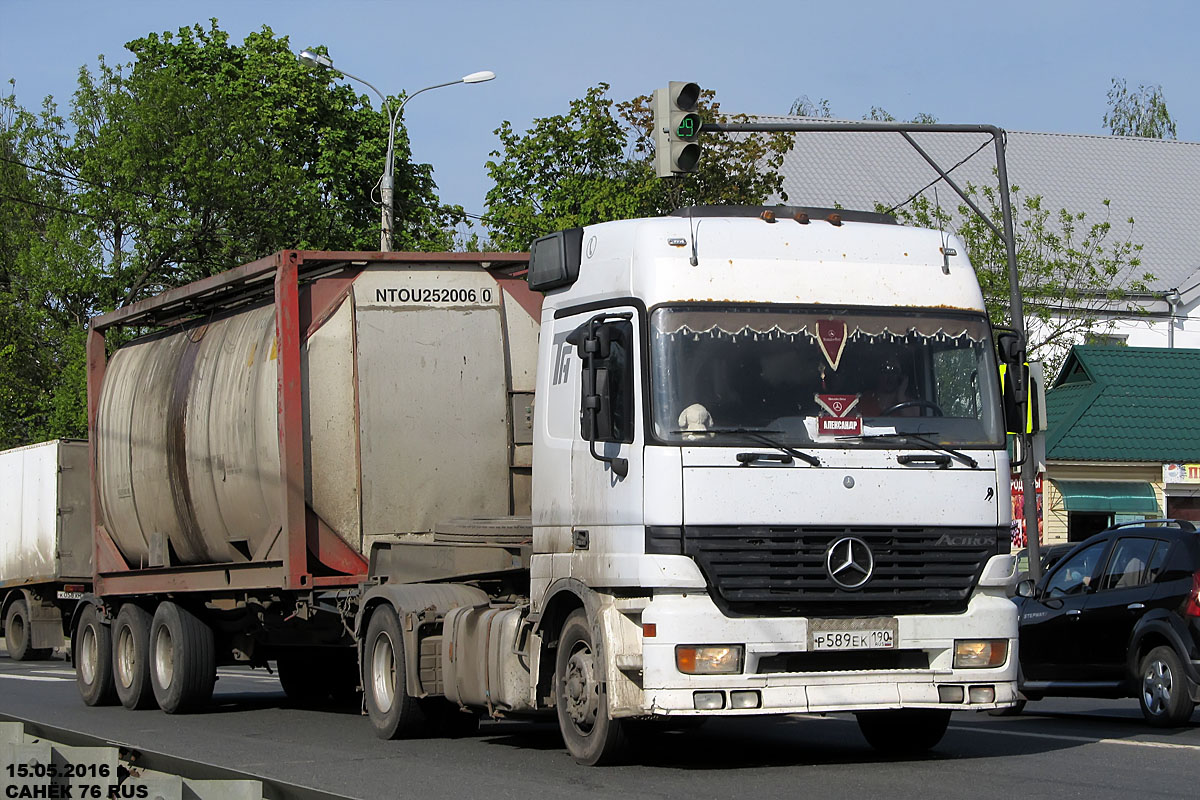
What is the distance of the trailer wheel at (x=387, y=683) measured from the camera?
1201cm

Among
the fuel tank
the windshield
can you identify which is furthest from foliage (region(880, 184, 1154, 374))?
the windshield

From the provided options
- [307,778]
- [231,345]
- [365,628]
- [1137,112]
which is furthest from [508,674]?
[1137,112]

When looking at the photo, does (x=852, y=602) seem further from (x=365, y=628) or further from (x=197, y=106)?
(x=197, y=106)

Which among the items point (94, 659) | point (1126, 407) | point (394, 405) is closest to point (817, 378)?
point (394, 405)

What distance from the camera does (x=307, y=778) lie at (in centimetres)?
1012

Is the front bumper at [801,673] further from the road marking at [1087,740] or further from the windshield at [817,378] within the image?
the road marking at [1087,740]

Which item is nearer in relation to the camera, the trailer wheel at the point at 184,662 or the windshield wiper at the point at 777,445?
the windshield wiper at the point at 777,445

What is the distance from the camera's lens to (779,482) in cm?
957

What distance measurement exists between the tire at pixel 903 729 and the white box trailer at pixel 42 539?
1727 centimetres

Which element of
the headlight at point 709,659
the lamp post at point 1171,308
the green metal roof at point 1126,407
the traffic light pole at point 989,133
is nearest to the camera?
the headlight at point 709,659

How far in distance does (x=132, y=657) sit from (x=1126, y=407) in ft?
73.1

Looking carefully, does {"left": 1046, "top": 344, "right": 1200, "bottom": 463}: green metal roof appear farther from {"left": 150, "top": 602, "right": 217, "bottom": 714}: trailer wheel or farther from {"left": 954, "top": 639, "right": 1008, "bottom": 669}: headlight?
{"left": 954, "top": 639, "right": 1008, "bottom": 669}: headlight

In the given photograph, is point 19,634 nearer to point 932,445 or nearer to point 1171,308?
point 932,445

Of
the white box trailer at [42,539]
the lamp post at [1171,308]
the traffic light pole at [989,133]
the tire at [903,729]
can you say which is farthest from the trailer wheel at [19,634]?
the lamp post at [1171,308]
